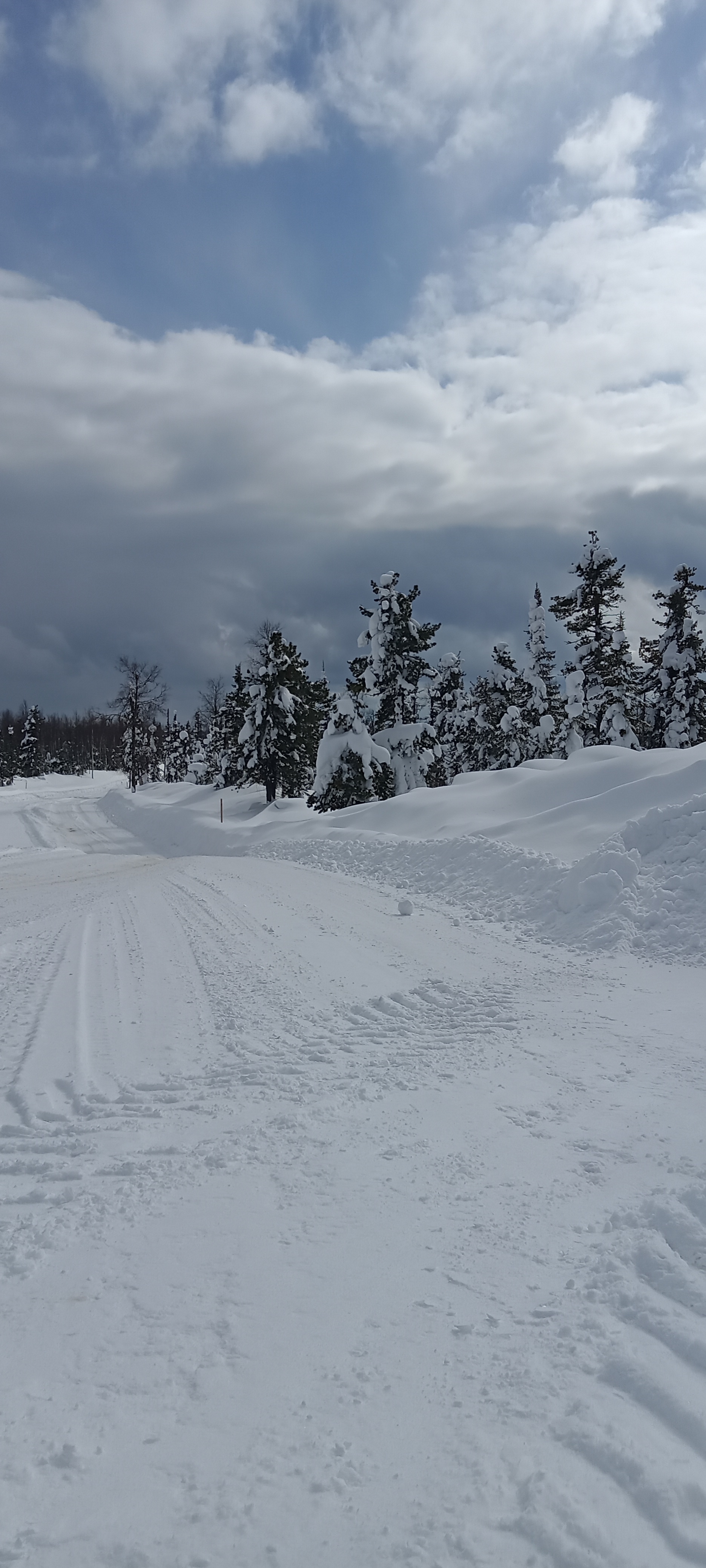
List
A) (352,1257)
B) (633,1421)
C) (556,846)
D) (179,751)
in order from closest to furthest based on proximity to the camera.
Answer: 1. (633,1421)
2. (352,1257)
3. (556,846)
4. (179,751)

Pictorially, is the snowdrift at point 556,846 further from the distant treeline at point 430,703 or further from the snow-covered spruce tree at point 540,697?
the snow-covered spruce tree at point 540,697

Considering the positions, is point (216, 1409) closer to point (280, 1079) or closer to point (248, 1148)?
point (248, 1148)

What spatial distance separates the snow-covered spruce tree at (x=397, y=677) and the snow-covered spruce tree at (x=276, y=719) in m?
4.00

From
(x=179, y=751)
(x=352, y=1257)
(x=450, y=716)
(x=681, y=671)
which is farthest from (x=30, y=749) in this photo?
(x=352, y=1257)

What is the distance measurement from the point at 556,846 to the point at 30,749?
8471 cm

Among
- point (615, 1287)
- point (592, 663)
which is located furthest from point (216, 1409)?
A: point (592, 663)

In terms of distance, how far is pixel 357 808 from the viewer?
73.6 ft

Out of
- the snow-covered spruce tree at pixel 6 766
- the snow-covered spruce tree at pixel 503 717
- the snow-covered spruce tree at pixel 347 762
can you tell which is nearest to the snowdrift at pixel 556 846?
the snow-covered spruce tree at pixel 347 762

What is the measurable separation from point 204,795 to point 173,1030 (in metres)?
36.2

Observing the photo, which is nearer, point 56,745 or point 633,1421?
point 633,1421

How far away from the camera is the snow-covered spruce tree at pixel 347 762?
27.4 meters

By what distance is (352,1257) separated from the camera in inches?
146

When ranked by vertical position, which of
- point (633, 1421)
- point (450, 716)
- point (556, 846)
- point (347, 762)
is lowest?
point (633, 1421)

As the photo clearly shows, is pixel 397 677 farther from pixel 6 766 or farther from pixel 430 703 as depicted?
pixel 6 766
